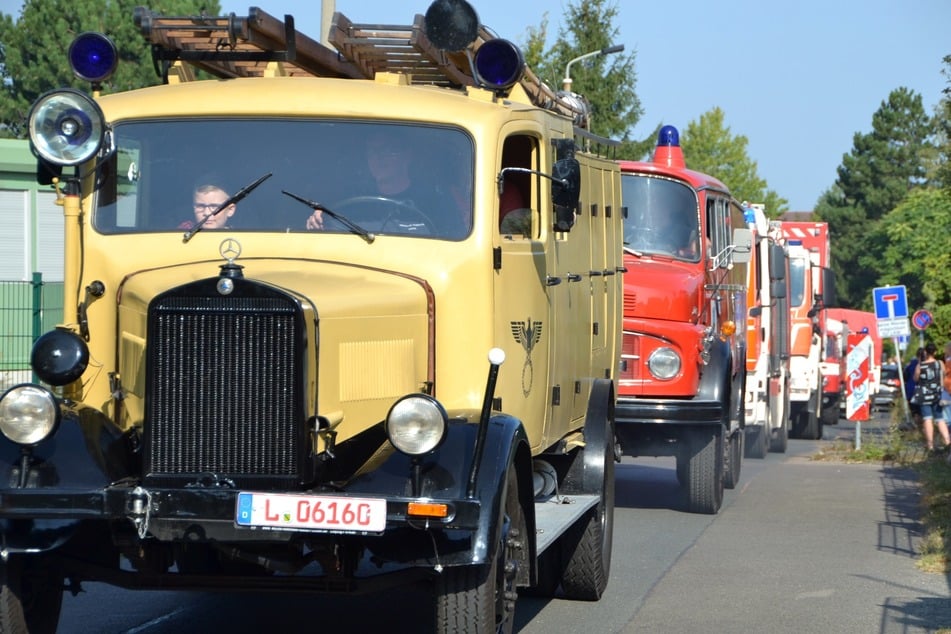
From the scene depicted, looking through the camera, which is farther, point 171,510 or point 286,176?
point 286,176

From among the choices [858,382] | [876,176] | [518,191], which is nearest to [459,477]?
[518,191]

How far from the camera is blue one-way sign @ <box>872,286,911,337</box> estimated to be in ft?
85.4

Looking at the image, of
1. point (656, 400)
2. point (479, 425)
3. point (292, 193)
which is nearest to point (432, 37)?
point (292, 193)

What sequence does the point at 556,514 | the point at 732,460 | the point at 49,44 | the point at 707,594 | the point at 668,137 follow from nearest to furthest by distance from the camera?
the point at 556,514 → the point at 707,594 → the point at 668,137 → the point at 732,460 → the point at 49,44

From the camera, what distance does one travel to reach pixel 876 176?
97.6 m

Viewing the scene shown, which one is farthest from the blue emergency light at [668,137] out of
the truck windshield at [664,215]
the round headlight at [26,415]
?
the round headlight at [26,415]

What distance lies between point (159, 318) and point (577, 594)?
3898mm

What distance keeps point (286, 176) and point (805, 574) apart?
494 centimetres

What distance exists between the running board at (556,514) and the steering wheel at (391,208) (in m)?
1.46

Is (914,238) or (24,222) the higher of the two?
(914,238)

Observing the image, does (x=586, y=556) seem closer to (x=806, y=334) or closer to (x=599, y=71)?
(x=806, y=334)

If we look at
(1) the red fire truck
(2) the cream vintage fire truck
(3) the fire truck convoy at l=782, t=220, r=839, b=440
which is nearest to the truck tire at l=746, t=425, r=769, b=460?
(3) the fire truck convoy at l=782, t=220, r=839, b=440

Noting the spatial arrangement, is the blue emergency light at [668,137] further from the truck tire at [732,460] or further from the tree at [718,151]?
the tree at [718,151]

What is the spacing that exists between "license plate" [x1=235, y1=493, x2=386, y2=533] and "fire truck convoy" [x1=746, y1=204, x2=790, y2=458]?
12.1 meters
